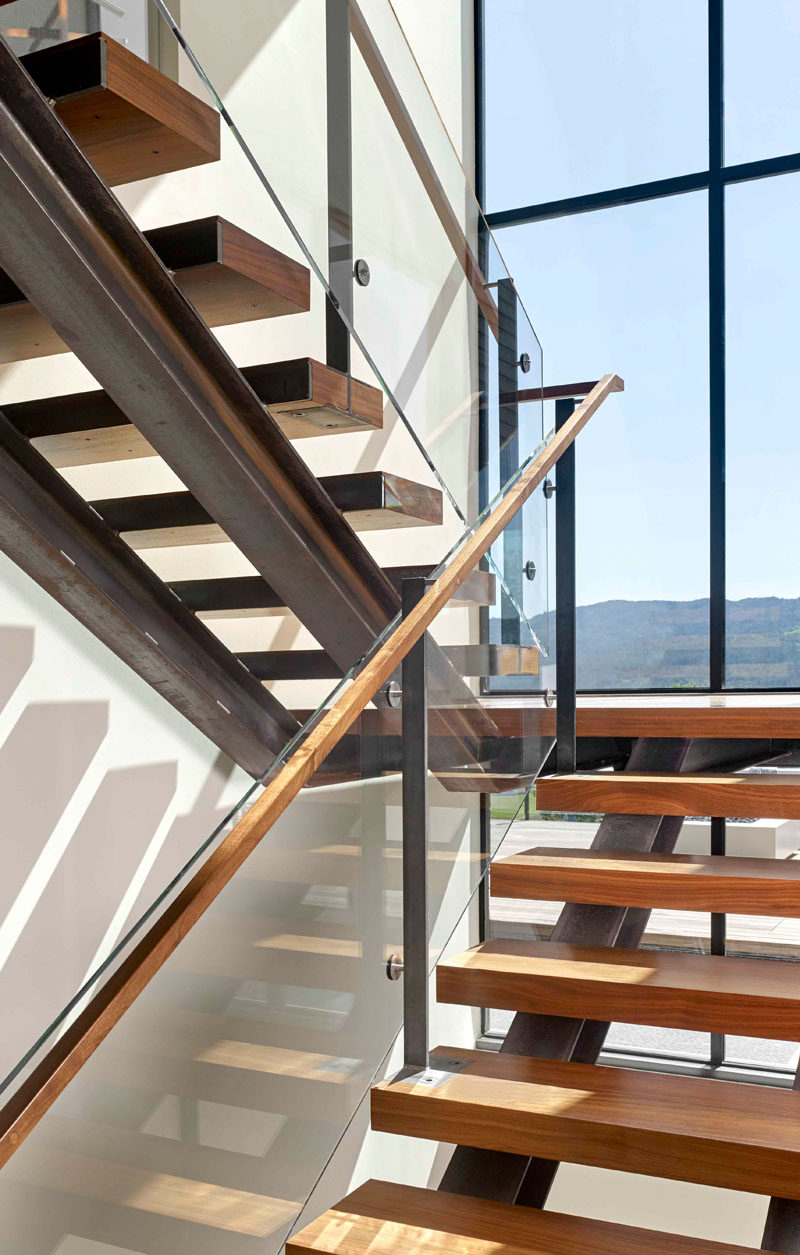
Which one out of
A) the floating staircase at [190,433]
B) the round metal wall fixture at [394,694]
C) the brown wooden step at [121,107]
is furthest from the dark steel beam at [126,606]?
the round metal wall fixture at [394,694]

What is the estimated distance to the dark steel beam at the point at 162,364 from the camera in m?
1.91

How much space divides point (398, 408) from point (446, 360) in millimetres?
304

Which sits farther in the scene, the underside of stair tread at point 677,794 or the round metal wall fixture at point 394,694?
the underside of stair tread at point 677,794

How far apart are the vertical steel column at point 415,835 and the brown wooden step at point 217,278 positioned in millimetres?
699

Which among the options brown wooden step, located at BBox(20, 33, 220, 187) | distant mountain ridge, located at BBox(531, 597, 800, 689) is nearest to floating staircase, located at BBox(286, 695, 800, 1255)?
brown wooden step, located at BBox(20, 33, 220, 187)

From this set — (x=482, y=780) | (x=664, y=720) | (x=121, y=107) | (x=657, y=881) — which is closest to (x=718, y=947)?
(x=664, y=720)

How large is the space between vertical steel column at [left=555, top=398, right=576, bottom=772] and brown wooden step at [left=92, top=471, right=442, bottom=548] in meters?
0.39

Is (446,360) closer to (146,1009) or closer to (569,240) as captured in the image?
(146,1009)

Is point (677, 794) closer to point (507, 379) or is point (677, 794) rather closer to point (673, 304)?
point (507, 379)

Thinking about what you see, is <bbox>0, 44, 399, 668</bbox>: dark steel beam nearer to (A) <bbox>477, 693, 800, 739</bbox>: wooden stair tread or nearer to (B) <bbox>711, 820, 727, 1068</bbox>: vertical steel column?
(A) <bbox>477, 693, 800, 739</bbox>: wooden stair tread

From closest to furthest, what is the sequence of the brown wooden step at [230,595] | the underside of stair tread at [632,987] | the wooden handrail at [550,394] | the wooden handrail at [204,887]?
the wooden handrail at [204,887], the underside of stair tread at [632,987], the brown wooden step at [230,595], the wooden handrail at [550,394]

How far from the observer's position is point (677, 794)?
2.61m

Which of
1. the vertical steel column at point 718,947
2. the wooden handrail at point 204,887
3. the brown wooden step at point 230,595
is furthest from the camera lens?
the vertical steel column at point 718,947

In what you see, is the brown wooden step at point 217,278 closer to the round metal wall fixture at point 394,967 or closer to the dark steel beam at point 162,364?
the dark steel beam at point 162,364
